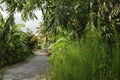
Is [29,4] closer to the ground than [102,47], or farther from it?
farther from it

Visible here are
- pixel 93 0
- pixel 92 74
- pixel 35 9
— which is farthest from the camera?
pixel 35 9

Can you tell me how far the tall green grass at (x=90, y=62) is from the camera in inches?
135

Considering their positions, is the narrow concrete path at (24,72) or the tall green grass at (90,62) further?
the narrow concrete path at (24,72)

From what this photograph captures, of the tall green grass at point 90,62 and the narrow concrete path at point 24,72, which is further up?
the tall green grass at point 90,62

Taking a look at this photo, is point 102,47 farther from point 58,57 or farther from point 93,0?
point 93,0

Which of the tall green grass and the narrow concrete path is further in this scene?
the narrow concrete path

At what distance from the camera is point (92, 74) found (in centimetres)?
347

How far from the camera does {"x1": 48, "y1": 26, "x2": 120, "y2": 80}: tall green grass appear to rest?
3435 millimetres

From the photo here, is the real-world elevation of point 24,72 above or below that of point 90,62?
below

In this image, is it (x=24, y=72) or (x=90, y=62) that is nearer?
(x=90, y=62)

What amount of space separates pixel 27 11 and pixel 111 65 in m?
4.67

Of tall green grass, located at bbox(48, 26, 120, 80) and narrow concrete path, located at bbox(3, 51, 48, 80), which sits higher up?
tall green grass, located at bbox(48, 26, 120, 80)

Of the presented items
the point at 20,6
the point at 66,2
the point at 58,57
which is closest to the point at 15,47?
the point at 20,6

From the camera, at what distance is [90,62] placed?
141 inches
